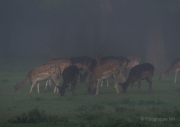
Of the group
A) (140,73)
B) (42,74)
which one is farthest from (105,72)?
(42,74)

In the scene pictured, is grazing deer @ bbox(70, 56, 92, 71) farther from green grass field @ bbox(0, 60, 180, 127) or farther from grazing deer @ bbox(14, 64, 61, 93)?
grazing deer @ bbox(14, 64, 61, 93)

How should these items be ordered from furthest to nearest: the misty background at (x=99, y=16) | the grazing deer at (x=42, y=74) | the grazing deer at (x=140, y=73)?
the misty background at (x=99, y=16), the grazing deer at (x=42, y=74), the grazing deer at (x=140, y=73)

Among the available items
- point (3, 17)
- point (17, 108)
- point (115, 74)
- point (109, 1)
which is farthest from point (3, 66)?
point (17, 108)

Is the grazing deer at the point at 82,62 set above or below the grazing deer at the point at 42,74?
above

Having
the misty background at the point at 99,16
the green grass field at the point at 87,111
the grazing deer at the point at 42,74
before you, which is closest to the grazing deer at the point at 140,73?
the green grass field at the point at 87,111

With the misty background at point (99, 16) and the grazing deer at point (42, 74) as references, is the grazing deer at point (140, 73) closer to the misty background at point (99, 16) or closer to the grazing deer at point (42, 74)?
the grazing deer at point (42, 74)

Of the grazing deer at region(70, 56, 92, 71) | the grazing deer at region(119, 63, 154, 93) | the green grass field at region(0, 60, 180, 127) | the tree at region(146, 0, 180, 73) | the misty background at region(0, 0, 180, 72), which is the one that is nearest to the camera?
the green grass field at region(0, 60, 180, 127)

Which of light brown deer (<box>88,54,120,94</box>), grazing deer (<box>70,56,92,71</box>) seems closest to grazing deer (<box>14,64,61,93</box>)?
light brown deer (<box>88,54,120,94</box>)

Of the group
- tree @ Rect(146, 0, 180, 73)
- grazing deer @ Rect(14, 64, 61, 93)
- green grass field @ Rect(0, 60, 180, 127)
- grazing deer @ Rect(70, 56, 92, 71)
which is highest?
tree @ Rect(146, 0, 180, 73)

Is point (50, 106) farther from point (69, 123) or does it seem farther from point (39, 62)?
point (39, 62)

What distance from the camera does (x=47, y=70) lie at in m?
13.5

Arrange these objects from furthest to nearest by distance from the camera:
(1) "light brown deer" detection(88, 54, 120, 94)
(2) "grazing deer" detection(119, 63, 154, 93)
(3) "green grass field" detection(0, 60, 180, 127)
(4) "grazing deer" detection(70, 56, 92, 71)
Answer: (4) "grazing deer" detection(70, 56, 92, 71) → (1) "light brown deer" detection(88, 54, 120, 94) → (2) "grazing deer" detection(119, 63, 154, 93) → (3) "green grass field" detection(0, 60, 180, 127)

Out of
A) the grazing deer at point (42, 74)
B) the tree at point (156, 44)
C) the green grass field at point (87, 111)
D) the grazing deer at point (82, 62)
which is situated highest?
the tree at point (156, 44)

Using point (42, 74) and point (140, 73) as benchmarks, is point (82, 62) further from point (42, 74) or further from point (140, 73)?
point (140, 73)
